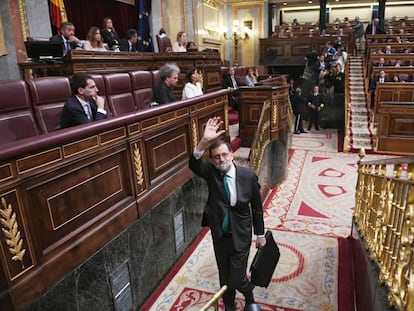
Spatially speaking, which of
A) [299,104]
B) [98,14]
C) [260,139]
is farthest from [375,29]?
[260,139]

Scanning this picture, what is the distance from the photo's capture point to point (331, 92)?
9.52m

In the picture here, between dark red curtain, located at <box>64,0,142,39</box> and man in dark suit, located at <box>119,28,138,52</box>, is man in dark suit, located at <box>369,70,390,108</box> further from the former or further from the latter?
dark red curtain, located at <box>64,0,142,39</box>

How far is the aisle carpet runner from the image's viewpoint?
8.96ft

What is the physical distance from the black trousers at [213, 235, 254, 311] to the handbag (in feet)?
0.45

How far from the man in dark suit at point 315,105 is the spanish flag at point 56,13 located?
251 inches

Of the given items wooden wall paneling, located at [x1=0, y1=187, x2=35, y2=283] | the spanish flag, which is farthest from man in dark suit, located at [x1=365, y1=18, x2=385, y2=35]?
wooden wall paneling, located at [x1=0, y1=187, x2=35, y2=283]

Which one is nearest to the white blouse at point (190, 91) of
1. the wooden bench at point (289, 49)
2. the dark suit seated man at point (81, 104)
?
the dark suit seated man at point (81, 104)

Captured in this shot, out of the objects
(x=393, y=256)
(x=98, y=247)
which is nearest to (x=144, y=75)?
(x=98, y=247)

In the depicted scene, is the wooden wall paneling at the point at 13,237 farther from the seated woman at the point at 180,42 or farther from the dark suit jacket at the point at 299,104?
the dark suit jacket at the point at 299,104

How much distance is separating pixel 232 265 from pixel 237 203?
0.43m

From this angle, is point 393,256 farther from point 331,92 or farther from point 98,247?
point 331,92

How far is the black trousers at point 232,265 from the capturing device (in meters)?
2.21

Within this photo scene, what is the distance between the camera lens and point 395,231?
1.73m

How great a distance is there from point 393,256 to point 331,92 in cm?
856
